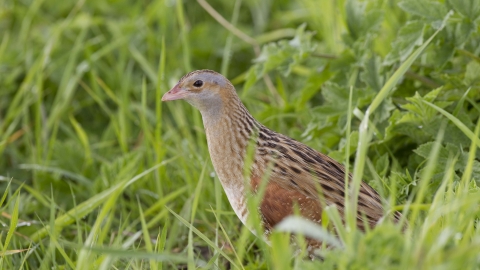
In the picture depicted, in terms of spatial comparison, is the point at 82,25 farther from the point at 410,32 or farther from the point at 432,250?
the point at 432,250

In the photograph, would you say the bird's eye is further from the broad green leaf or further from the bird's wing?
the broad green leaf

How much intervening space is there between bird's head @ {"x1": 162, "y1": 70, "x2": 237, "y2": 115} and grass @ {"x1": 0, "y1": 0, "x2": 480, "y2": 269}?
37cm

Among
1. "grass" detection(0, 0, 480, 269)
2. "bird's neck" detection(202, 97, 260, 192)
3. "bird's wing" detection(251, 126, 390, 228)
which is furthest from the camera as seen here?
"bird's neck" detection(202, 97, 260, 192)

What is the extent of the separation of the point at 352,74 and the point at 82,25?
2.43m

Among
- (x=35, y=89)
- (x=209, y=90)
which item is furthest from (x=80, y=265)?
(x=35, y=89)

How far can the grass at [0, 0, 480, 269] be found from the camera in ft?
9.15

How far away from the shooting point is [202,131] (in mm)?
4762

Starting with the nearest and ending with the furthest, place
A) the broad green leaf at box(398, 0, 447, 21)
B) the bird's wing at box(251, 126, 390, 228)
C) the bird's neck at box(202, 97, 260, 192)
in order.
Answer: the bird's wing at box(251, 126, 390, 228) → the bird's neck at box(202, 97, 260, 192) → the broad green leaf at box(398, 0, 447, 21)

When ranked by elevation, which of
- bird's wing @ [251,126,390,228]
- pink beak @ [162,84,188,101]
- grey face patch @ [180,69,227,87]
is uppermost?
grey face patch @ [180,69,227,87]

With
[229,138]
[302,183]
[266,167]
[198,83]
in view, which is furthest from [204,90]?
[302,183]

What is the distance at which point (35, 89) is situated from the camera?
5.42 m

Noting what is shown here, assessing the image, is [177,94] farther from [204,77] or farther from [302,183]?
[302,183]

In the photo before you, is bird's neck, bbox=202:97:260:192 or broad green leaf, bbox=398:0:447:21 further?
broad green leaf, bbox=398:0:447:21

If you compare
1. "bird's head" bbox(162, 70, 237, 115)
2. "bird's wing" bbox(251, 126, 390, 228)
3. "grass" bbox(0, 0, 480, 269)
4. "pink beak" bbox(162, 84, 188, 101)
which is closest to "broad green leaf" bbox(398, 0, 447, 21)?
"grass" bbox(0, 0, 480, 269)
